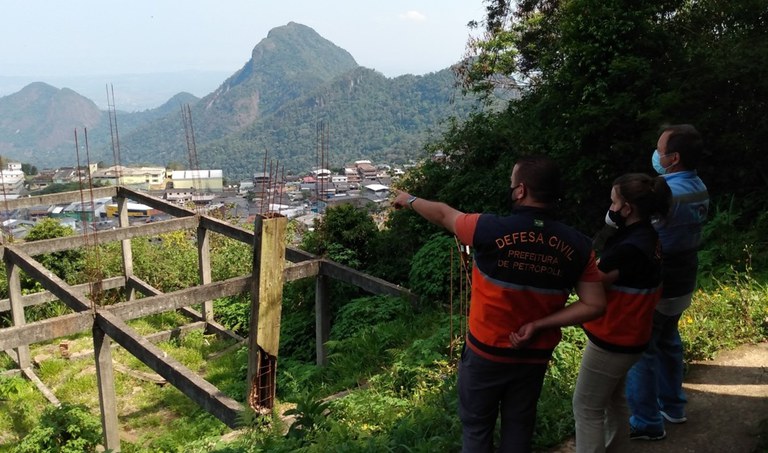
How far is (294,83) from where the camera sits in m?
190

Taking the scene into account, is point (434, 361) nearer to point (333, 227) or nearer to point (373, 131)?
point (333, 227)

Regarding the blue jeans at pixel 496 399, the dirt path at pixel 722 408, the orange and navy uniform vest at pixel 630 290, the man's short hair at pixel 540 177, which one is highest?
the man's short hair at pixel 540 177

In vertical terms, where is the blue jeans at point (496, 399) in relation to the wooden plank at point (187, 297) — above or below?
above

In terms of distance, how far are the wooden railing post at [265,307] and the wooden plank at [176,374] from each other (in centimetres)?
24

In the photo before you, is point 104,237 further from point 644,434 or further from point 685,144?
point 685,144

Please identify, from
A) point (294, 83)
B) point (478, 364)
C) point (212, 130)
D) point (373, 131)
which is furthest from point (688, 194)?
point (294, 83)

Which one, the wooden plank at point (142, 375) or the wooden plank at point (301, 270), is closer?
the wooden plank at point (301, 270)

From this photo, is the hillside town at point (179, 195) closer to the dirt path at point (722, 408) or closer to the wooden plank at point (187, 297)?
the wooden plank at point (187, 297)

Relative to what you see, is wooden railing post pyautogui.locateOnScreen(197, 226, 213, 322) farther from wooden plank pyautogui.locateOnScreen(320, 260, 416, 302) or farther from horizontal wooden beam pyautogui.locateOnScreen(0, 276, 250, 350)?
horizontal wooden beam pyautogui.locateOnScreen(0, 276, 250, 350)

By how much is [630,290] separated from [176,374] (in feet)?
11.5

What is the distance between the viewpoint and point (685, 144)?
10.5 ft

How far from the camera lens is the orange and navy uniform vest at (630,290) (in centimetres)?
271

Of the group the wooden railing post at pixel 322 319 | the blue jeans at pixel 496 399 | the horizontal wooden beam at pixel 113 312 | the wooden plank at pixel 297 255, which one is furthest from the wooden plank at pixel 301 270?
the blue jeans at pixel 496 399

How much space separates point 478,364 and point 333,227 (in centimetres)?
657
